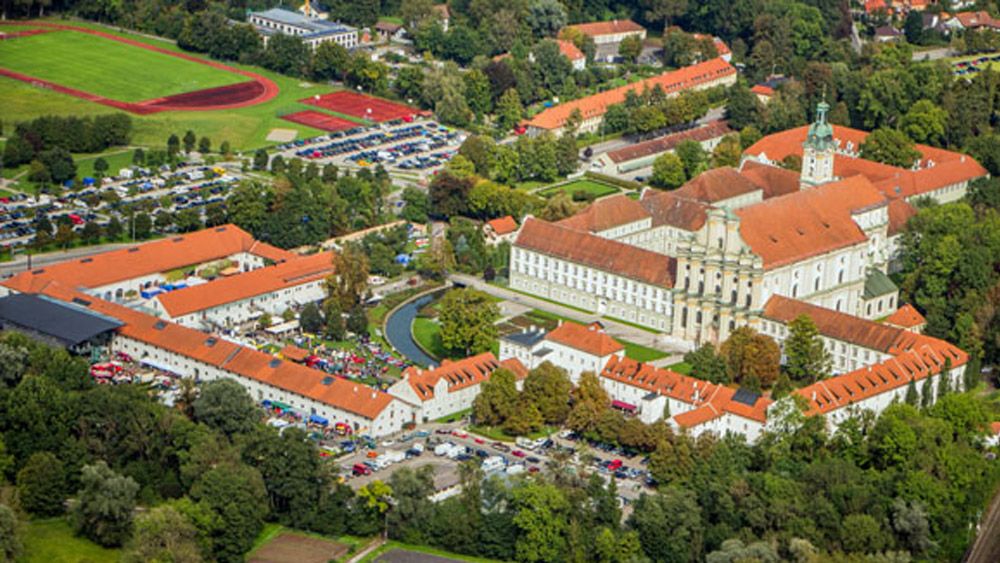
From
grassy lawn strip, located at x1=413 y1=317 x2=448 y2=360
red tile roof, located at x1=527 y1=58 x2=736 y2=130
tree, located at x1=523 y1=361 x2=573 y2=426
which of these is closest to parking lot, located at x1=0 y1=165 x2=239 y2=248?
Answer: grassy lawn strip, located at x1=413 y1=317 x2=448 y2=360

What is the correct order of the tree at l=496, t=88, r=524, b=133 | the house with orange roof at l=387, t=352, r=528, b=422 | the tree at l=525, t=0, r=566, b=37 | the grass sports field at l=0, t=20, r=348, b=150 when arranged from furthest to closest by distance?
the tree at l=525, t=0, r=566, b=37 < the tree at l=496, t=88, r=524, b=133 < the grass sports field at l=0, t=20, r=348, b=150 < the house with orange roof at l=387, t=352, r=528, b=422

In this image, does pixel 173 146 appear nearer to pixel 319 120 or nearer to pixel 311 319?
pixel 319 120

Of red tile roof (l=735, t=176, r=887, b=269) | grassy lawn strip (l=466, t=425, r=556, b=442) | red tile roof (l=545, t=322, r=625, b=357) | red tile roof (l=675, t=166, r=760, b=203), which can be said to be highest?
red tile roof (l=735, t=176, r=887, b=269)

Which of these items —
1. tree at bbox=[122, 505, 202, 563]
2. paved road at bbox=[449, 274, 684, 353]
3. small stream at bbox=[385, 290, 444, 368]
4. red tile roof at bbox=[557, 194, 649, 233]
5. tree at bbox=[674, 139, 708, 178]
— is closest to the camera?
tree at bbox=[122, 505, 202, 563]

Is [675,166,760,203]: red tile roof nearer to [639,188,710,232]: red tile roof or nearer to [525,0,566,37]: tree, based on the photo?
[639,188,710,232]: red tile roof

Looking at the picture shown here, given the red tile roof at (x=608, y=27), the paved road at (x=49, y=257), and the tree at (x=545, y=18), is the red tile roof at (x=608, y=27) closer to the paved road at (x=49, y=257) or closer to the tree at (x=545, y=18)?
the tree at (x=545, y=18)

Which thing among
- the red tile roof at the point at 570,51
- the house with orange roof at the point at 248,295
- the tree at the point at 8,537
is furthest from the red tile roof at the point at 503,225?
the tree at the point at 8,537

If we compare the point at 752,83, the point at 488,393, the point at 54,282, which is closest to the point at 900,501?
the point at 488,393
